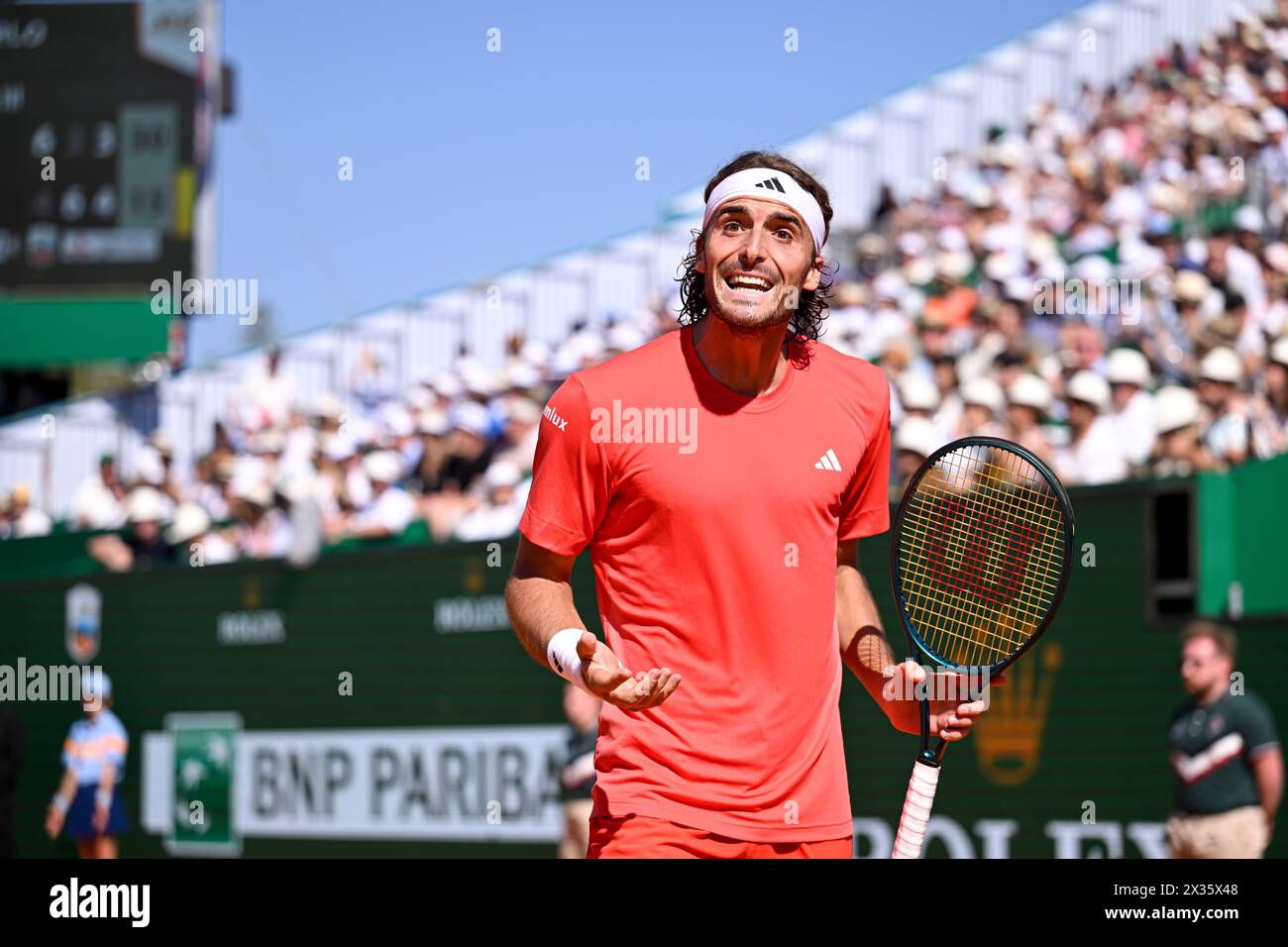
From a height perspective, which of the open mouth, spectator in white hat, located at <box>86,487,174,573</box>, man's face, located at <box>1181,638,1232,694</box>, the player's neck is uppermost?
the open mouth

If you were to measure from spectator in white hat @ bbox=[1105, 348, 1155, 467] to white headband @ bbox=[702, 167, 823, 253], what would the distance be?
4.83m

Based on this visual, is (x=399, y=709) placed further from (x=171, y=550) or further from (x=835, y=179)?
(x=835, y=179)

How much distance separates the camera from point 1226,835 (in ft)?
22.8

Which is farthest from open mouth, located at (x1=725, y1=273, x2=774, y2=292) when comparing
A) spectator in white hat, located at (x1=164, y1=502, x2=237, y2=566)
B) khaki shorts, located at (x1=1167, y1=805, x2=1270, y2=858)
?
spectator in white hat, located at (x1=164, y1=502, x2=237, y2=566)

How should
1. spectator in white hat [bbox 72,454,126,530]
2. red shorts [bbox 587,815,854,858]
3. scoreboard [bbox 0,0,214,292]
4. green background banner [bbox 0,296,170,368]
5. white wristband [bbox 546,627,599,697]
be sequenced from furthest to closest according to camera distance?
spectator in white hat [bbox 72,454,126,530] → green background banner [bbox 0,296,170,368] → scoreboard [bbox 0,0,214,292] → red shorts [bbox 587,815,854,858] → white wristband [bbox 546,627,599,697]

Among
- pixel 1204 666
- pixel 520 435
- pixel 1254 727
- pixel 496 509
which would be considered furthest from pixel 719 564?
pixel 520 435

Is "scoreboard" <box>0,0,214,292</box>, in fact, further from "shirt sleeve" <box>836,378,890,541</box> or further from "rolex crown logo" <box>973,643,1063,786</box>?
"shirt sleeve" <box>836,378,890,541</box>

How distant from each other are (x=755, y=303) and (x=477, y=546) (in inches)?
255

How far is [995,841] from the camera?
25.9 feet

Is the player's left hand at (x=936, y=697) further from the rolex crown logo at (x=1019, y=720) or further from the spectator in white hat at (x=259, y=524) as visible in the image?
the spectator in white hat at (x=259, y=524)

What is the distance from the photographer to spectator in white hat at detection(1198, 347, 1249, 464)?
7754mm

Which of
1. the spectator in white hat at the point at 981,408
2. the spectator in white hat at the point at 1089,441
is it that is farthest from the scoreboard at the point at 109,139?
the spectator in white hat at the point at 1089,441

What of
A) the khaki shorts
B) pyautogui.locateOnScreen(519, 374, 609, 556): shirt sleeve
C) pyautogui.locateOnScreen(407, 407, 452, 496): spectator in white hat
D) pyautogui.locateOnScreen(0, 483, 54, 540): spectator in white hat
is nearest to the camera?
pyautogui.locateOnScreen(519, 374, 609, 556): shirt sleeve
